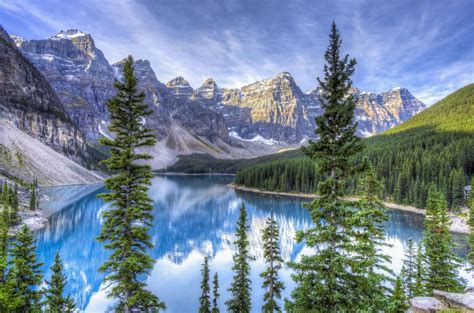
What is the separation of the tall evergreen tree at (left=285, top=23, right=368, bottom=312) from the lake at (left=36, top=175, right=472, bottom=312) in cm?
1569

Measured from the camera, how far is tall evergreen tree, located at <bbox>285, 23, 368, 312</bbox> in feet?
35.0

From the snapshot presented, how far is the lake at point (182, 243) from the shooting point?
3328 centimetres

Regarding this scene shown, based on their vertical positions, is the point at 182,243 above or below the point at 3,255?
below

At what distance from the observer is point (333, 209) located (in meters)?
11.3

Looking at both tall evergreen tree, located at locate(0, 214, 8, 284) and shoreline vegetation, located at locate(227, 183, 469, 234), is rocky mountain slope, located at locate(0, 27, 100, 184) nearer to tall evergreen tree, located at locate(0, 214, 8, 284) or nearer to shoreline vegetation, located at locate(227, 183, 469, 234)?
shoreline vegetation, located at locate(227, 183, 469, 234)

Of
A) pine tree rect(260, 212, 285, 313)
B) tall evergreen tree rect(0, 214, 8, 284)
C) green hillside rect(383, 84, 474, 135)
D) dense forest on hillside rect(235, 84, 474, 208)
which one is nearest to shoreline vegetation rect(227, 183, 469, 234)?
dense forest on hillside rect(235, 84, 474, 208)

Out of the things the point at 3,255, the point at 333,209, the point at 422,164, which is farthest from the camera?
the point at 422,164

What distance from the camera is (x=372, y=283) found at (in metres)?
10.5

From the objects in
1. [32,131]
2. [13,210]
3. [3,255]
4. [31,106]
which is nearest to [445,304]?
[3,255]

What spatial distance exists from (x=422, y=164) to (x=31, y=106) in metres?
177

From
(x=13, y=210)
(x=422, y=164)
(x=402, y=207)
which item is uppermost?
(x=422, y=164)

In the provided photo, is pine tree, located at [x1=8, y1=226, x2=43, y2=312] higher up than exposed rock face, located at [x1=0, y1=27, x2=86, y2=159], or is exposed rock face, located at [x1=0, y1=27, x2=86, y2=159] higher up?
exposed rock face, located at [x1=0, y1=27, x2=86, y2=159]

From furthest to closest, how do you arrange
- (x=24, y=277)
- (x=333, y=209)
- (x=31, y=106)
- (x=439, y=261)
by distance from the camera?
1. (x=31, y=106)
2. (x=439, y=261)
3. (x=24, y=277)
4. (x=333, y=209)

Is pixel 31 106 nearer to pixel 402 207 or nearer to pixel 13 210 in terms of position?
pixel 13 210
